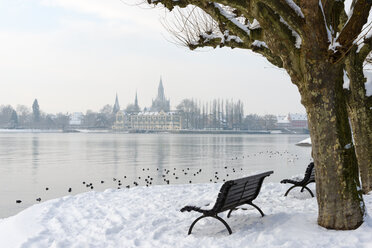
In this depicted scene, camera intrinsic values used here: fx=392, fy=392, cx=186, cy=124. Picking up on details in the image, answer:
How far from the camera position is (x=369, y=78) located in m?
8.37

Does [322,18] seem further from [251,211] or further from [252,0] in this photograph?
[251,211]

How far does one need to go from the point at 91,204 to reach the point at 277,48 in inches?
203

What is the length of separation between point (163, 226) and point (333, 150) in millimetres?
2844

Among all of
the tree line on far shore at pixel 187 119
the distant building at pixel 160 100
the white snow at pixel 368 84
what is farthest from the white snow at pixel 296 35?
the distant building at pixel 160 100

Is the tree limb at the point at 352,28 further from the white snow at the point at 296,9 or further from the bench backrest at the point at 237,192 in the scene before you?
the bench backrest at the point at 237,192

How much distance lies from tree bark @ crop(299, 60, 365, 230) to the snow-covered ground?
0.75 feet

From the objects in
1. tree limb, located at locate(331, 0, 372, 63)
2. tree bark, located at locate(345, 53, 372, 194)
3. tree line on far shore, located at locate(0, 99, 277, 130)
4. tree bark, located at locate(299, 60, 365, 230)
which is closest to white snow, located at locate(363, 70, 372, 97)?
tree bark, located at locate(345, 53, 372, 194)

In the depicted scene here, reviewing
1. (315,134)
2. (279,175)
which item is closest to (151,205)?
(315,134)

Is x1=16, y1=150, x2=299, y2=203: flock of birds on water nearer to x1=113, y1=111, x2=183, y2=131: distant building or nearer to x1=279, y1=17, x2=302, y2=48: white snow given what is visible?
x1=279, y1=17, x2=302, y2=48: white snow

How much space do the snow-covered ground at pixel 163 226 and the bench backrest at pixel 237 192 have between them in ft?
1.18

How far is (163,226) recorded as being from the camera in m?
6.27

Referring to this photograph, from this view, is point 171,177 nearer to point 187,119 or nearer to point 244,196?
point 244,196

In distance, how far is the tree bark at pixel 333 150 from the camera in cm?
537

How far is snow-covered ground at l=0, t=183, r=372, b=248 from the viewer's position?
17.1ft
